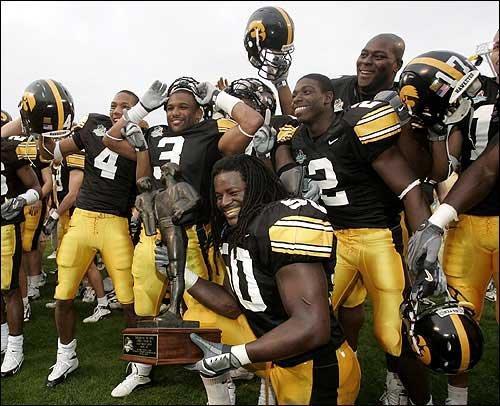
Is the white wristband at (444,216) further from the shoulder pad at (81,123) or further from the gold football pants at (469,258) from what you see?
the shoulder pad at (81,123)

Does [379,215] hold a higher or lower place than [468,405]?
higher

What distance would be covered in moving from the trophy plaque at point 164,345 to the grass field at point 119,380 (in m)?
1.53

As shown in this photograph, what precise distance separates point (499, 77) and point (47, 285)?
5.99m

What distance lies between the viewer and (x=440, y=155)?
7.37 ft

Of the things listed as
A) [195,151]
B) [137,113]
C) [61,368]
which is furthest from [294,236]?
[61,368]

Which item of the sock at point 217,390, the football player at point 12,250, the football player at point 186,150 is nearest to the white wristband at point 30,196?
the football player at point 12,250

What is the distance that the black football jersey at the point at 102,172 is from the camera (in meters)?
3.55

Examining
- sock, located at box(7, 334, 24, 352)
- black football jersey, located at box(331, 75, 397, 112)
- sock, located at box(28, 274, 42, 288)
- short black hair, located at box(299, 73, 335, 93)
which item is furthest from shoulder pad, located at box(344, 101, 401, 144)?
sock, located at box(28, 274, 42, 288)

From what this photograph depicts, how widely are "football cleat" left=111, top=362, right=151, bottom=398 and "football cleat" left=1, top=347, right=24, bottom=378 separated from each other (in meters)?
0.88

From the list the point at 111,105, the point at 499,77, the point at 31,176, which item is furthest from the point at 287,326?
the point at 31,176

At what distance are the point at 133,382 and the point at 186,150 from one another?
153 centimetres

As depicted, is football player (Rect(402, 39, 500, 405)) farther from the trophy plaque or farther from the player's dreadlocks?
the trophy plaque

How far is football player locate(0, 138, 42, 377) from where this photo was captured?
369 cm

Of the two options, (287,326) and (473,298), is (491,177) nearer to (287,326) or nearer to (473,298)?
(287,326)
